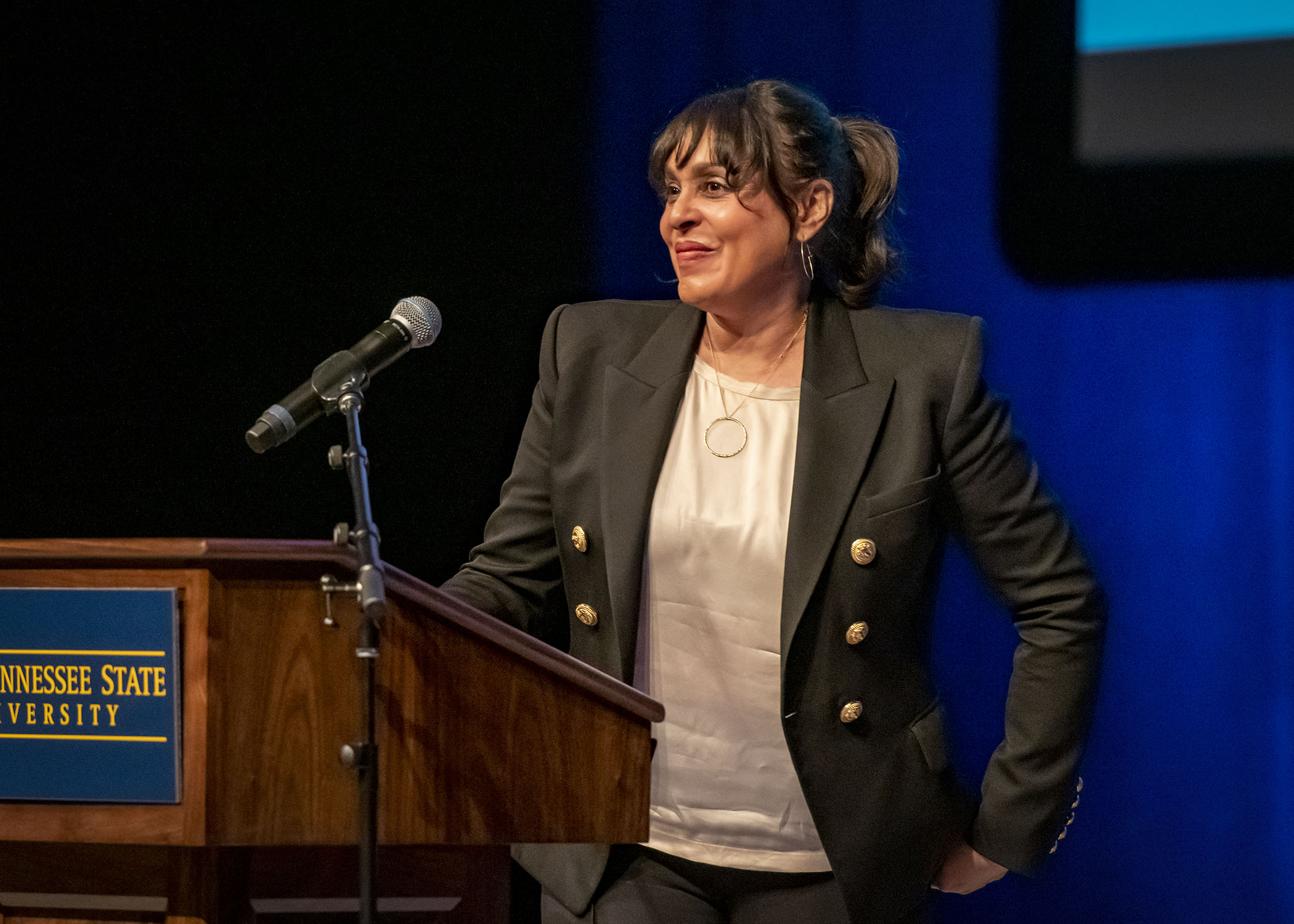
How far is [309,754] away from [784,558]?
78cm

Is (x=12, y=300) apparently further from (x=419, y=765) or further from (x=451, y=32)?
(x=419, y=765)

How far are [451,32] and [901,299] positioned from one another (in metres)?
1.15

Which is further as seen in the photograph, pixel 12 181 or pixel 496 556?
pixel 12 181

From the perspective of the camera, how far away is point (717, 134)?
6.13 ft

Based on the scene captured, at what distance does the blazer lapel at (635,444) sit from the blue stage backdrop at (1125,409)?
0.90 meters

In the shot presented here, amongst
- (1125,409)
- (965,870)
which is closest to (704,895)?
(965,870)

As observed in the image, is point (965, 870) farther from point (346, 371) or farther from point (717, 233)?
point (346, 371)

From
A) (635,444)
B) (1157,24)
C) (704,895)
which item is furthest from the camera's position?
(1157,24)

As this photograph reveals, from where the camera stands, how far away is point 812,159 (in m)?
1.89

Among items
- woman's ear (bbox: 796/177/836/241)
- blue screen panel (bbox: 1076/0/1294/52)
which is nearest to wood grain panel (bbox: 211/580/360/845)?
woman's ear (bbox: 796/177/836/241)

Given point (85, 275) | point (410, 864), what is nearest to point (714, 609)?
point (410, 864)

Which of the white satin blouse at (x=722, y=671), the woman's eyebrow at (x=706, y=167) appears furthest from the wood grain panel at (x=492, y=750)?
the woman's eyebrow at (x=706, y=167)

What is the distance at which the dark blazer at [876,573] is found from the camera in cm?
173

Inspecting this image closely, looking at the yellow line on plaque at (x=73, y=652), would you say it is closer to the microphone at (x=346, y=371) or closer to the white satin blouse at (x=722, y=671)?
the microphone at (x=346, y=371)
